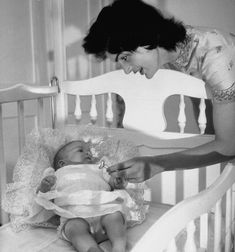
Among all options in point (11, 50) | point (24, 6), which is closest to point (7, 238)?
point (11, 50)

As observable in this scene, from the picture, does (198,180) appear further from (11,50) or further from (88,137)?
(11,50)

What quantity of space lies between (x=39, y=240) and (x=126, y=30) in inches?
21.4

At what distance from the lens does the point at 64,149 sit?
3.76ft

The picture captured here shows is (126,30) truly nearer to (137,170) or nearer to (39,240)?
(137,170)

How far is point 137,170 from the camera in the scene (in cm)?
80

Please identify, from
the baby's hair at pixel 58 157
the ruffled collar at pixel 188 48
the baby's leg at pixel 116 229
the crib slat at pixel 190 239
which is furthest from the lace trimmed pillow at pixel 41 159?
the crib slat at pixel 190 239

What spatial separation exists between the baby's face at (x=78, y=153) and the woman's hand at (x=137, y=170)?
29cm

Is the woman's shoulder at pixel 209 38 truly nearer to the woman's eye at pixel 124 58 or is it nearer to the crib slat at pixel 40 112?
the woman's eye at pixel 124 58

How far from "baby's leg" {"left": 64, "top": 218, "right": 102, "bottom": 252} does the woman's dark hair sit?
15.3 inches

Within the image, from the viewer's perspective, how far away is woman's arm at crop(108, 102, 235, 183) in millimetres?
812

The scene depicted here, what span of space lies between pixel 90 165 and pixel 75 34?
0.94 m

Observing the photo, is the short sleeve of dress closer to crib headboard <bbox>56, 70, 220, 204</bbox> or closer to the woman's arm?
the woman's arm

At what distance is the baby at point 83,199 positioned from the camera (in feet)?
2.98

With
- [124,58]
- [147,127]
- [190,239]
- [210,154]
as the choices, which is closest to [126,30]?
[124,58]
